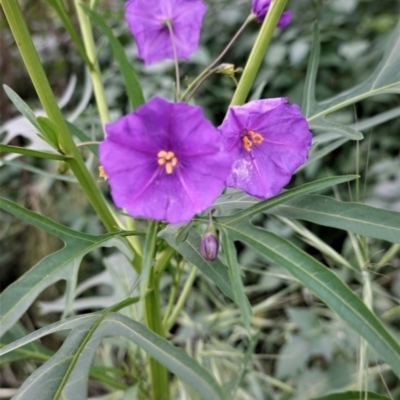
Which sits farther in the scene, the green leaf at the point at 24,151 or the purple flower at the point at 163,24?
the purple flower at the point at 163,24

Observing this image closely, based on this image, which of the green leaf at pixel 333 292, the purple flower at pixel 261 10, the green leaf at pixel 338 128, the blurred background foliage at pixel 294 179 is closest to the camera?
the green leaf at pixel 333 292

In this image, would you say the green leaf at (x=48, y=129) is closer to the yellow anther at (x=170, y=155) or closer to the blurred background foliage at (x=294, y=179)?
the yellow anther at (x=170, y=155)

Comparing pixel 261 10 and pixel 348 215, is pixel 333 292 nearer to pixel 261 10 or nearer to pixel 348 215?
pixel 348 215

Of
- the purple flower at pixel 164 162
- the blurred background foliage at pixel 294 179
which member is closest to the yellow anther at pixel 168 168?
the purple flower at pixel 164 162

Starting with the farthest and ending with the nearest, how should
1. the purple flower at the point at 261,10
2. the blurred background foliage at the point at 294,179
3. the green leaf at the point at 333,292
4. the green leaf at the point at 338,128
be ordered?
1. the blurred background foliage at the point at 294,179
2. the purple flower at the point at 261,10
3. the green leaf at the point at 338,128
4. the green leaf at the point at 333,292

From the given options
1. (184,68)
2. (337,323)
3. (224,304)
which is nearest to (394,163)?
(337,323)

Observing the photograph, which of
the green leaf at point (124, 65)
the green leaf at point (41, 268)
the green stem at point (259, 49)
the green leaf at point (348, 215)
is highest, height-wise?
the green stem at point (259, 49)

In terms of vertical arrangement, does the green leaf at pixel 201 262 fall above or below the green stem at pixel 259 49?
below

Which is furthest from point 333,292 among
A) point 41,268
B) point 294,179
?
point 294,179
